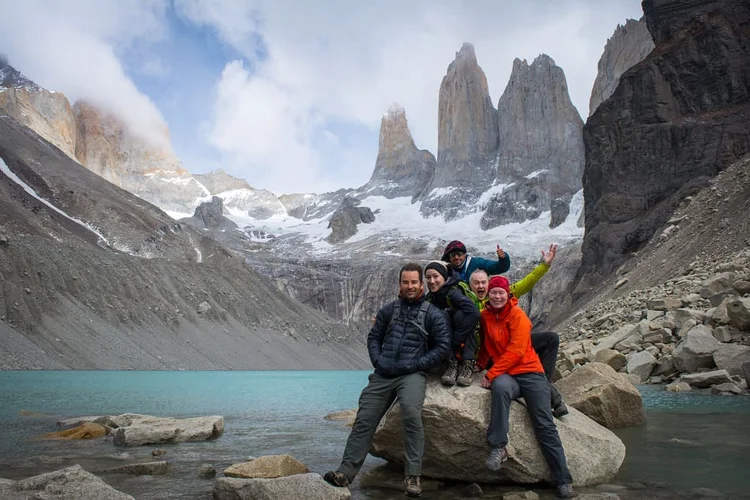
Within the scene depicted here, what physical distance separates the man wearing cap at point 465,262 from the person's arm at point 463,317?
4.12 feet

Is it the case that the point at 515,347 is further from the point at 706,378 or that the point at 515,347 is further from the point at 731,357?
the point at 731,357

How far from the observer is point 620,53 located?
12619 cm

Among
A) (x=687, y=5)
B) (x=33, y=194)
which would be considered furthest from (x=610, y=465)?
(x=33, y=194)

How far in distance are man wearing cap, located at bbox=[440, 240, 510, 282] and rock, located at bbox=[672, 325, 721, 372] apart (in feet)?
33.8

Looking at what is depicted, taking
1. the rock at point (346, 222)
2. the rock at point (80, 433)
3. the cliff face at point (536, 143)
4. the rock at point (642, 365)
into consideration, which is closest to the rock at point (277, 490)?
the rock at point (80, 433)

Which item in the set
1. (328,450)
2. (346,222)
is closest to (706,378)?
(328,450)

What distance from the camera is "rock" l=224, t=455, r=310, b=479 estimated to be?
271 inches

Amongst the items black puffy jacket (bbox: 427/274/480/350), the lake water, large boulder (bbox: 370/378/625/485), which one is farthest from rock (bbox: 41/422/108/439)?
black puffy jacket (bbox: 427/274/480/350)

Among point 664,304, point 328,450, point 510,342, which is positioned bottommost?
point 328,450

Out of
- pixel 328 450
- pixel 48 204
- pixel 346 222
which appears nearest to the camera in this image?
pixel 328 450

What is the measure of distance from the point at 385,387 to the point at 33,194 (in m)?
80.6

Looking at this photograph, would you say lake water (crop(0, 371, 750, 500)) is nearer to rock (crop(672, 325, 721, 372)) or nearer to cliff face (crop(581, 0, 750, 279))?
rock (crop(672, 325, 721, 372))

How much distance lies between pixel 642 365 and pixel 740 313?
10.5ft

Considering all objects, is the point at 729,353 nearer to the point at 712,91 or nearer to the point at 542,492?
the point at 542,492
